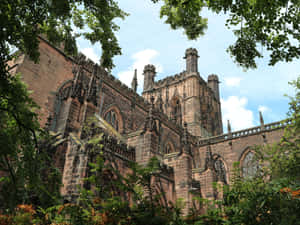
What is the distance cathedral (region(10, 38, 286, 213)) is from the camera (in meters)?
10.9

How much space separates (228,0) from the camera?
20.4 feet

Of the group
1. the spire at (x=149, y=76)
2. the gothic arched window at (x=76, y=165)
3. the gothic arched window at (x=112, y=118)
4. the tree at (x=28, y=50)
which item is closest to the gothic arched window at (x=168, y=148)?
the gothic arched window at (x=112, y=118)

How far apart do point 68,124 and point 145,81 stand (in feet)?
92.6

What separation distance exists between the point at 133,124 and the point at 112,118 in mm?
2139

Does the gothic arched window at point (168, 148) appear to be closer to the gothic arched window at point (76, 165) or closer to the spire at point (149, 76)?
the gothic arched window at point (76, 165)

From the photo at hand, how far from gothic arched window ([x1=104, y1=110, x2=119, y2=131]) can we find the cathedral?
75 millimetres

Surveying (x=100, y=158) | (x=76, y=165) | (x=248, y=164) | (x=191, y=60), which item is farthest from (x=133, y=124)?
(x=191, y=60)

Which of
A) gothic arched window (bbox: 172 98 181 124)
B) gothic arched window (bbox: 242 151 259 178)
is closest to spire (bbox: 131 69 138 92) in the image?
gothic arched window (bbox: 172 98 181 124)

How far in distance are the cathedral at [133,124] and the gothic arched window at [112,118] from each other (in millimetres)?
75

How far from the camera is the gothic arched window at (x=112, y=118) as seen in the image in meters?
18.6

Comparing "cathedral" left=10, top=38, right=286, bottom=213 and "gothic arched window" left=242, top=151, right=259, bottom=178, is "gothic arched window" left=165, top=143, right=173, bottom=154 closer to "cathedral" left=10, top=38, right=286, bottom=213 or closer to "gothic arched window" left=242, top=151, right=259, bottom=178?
"cathedral" left=10, top=38, right=286, bottom=213

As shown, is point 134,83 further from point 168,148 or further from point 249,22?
point 249,22

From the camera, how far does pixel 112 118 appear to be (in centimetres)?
1906

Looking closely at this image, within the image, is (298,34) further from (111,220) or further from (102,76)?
(102,76)
